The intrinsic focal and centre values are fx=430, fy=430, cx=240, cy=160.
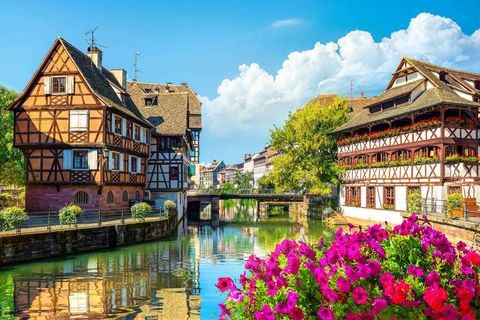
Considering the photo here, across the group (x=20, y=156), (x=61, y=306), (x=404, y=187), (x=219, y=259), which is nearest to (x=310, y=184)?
(x=404, y=187)

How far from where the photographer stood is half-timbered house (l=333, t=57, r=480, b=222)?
95.6 feet

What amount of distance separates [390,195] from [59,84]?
26.1 m

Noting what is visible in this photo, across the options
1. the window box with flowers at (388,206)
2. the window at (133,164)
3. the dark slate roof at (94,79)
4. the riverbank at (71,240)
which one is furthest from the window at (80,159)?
the window box with flowers at (388,206)

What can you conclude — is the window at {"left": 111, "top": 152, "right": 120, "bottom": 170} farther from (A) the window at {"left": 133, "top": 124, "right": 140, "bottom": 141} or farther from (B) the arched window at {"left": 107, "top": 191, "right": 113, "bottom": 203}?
(A) the window at {"left": 133, "top": 124, "right": 140, "bottom": 141}

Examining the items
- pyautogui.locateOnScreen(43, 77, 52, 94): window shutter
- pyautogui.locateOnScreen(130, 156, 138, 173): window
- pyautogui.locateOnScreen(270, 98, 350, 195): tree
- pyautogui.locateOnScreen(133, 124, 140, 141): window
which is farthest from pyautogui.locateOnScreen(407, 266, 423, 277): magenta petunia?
pyautogui.locateOnScreen(270, 98, 350, 195): tree

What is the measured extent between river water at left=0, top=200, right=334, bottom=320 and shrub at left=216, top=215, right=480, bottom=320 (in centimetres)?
140

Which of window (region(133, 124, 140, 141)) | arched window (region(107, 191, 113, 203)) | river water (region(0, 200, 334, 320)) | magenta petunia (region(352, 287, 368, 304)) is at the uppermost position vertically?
window (region(133, 124, 140, 141))

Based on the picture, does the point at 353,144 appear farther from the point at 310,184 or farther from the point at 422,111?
the point at 422,111

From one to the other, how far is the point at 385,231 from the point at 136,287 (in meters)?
11.4

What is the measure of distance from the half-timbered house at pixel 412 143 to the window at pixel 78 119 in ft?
74.0

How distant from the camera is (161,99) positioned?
45.0 metres

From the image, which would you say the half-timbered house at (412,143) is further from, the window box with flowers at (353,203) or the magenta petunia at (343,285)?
the magenta petunia at (343,285)

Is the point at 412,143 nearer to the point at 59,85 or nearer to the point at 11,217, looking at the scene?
the point at 59,85

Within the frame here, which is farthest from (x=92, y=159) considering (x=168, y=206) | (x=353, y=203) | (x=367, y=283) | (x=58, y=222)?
(x=367, y=283)
